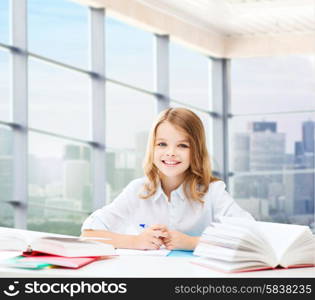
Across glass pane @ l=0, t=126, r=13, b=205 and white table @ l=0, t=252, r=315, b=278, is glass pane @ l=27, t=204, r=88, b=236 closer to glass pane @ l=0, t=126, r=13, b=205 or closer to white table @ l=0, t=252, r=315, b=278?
glass pane @ l=0, t=126, r=13, b=205

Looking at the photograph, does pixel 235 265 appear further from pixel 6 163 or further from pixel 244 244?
pixel 6 163

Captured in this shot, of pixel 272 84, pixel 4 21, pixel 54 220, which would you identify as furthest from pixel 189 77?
pixel 4 21

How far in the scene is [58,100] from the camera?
720 cm

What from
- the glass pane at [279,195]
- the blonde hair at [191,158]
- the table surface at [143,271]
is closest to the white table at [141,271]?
the table surface at [143,271]

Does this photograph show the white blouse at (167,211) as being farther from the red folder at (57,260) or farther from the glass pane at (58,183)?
the glass pane at (58,183)

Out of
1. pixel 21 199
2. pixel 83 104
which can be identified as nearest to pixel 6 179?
pixel 21 199

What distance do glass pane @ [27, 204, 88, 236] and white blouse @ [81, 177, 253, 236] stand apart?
12.7ft

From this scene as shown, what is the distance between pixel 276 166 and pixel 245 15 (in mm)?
2582

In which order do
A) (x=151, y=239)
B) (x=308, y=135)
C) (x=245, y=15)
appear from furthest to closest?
(x=308, y=135)
(x=245, y=15)
(x=151, y=239)

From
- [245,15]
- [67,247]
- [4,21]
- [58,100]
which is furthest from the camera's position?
[245,15]

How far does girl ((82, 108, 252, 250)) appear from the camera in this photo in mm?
2828

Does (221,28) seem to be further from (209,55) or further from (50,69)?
(50,69)

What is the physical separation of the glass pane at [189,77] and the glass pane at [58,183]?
2.36 meters

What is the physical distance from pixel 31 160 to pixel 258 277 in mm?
5162
